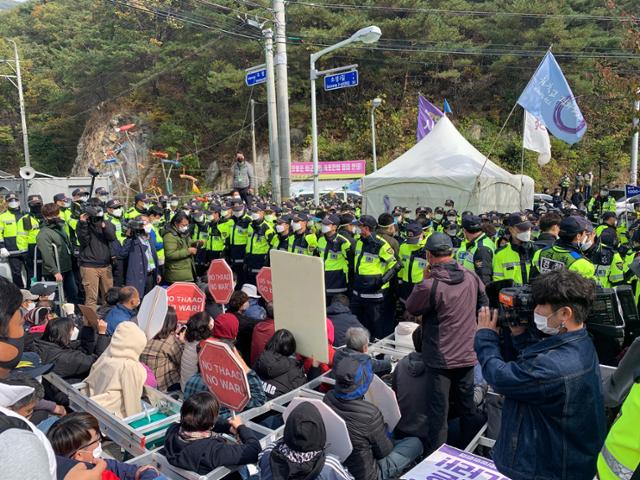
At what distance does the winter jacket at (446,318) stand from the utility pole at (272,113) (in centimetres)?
924

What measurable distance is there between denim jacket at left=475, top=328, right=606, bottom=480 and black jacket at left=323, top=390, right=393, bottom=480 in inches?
40.0

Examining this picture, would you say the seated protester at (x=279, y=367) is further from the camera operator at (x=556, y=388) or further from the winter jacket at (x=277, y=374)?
the camera operator at (x=556, y=388)

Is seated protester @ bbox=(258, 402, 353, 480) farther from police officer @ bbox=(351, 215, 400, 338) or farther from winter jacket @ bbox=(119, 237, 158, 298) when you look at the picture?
winter jacket @ bbox=(119, 237, 158, 298)

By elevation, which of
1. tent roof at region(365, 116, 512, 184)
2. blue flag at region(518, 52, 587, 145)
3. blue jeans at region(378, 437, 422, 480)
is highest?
blue flag at region(518, 52, 587, 145)

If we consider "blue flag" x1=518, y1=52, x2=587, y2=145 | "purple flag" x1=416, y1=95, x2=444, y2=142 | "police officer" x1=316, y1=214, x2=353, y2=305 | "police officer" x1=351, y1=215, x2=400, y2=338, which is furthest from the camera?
"purple flag" x1=416, y1=95, x2=444, y2=142

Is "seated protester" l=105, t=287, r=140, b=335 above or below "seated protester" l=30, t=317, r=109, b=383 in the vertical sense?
above

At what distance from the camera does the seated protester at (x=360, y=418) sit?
3318mm

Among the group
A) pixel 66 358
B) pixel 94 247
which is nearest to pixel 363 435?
pixel 66 358

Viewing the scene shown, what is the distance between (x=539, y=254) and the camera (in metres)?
4.96

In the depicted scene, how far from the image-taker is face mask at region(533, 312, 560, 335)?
237cm

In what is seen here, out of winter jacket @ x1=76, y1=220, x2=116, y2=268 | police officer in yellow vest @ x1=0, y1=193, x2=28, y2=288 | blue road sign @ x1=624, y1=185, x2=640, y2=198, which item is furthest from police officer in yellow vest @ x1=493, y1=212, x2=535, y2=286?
police officer in yellow vest @ x1=0, y1=193, x2=28, y2=288

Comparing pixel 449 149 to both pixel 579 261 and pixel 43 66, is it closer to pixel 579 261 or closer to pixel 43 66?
pixel 579 261

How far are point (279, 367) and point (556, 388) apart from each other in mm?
2544

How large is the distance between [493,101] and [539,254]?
33928 millimetres
